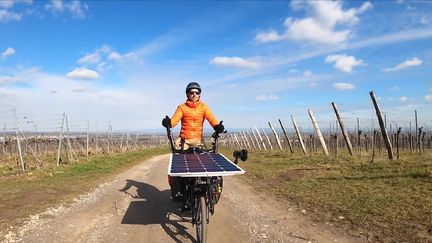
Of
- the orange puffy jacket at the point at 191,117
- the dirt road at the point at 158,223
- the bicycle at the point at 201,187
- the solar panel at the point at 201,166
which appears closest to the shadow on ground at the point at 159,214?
the dirt road at the point at 158,223

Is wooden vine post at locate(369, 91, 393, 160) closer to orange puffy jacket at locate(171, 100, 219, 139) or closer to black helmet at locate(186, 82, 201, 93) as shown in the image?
orange puffy jacket at locate(171, 100, 219, 139)

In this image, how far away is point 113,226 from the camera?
23.2 ft

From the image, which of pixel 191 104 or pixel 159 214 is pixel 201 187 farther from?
pixel 159 214

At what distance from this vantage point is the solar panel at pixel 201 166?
5.56 m

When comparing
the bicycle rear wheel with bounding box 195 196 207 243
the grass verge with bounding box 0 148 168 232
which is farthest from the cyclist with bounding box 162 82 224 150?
the grass verge with bounding box 0 148 168 232

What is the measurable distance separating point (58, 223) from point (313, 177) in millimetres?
7984

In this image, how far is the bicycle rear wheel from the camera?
575 cm

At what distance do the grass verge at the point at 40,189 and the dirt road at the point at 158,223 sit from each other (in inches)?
19.7

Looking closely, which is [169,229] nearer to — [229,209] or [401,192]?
[229,209]

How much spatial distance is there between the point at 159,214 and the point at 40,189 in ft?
17.8

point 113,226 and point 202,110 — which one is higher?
point 202,110

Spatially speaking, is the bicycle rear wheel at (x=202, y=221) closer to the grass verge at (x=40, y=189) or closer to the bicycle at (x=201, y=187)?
the bicycle at (x=201, y=187)

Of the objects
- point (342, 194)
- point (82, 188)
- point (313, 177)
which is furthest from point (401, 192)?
point (82, 188)

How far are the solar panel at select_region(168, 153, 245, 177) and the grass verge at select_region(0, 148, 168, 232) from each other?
345 centimetres
